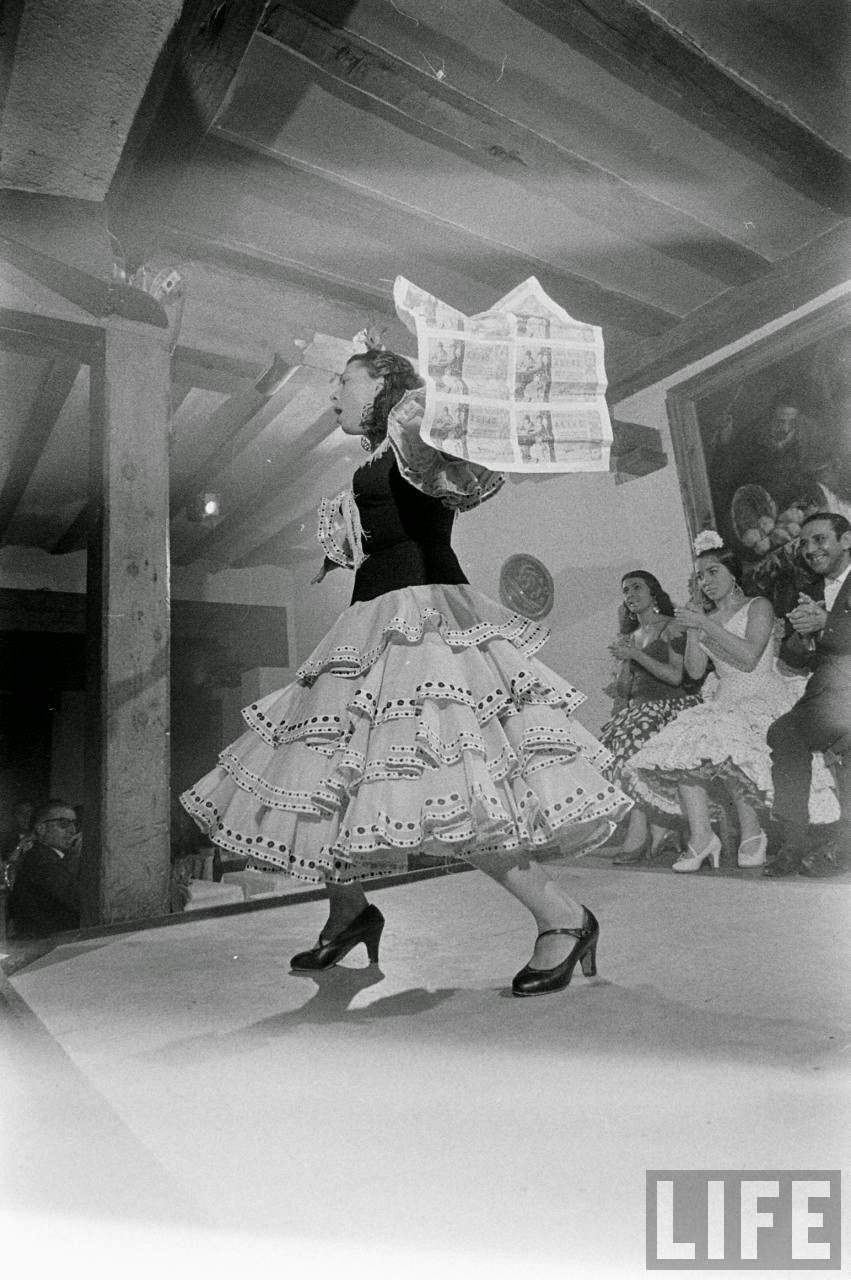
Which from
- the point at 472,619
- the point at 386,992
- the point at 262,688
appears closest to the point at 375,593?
the point at 472,619

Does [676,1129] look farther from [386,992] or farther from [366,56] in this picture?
[366,56]

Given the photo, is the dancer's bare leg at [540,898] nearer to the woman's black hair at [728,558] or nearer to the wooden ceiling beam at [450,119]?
the wooden ceiling beam at [450,119]

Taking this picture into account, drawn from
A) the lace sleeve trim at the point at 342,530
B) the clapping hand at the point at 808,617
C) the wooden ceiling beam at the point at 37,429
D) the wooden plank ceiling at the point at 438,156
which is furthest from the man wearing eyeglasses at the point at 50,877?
the clapping hand at the point at 808,617

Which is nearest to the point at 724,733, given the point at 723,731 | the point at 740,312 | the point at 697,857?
the point at 723,731

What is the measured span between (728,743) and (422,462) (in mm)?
1684

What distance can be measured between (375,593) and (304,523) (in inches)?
55.9

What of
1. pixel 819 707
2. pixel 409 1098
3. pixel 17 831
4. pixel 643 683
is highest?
pixel 643 683

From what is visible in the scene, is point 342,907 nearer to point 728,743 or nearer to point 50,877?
point 50,877

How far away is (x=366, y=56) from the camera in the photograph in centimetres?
151

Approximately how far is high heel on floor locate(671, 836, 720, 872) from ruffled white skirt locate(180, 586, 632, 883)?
4.15 ft

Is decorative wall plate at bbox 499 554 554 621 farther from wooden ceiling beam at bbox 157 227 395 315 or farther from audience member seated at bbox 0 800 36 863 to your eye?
audience member seated at bbox 0 800 36 863

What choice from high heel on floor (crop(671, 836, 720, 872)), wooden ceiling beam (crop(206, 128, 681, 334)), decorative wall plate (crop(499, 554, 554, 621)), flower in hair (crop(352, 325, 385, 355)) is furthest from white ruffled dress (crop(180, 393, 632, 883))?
decorative wall plate (crop(499, 554, 554, 621))

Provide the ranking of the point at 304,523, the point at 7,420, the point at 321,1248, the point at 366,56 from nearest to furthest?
the point at 321,1248 < the point at 366,56 < the point at 304,523 < the point at 7,420

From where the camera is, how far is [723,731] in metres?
2.42
